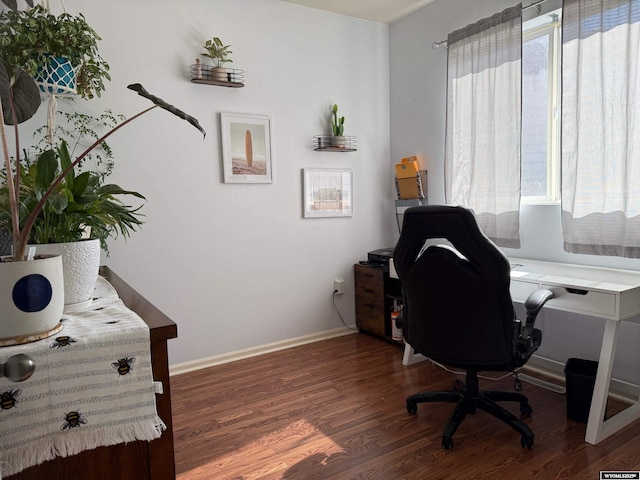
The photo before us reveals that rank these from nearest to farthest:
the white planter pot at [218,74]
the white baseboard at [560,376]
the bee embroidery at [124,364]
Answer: the bee embroidery at [124,364] < the white baseboard at [560,376] < the white planter pot at [218,74]

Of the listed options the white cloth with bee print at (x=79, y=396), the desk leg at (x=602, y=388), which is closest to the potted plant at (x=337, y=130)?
the desk leg at (x=602, y=388)

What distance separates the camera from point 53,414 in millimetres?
872

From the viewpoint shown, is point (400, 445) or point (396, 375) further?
point (396, 375)

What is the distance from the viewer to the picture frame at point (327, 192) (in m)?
3.46

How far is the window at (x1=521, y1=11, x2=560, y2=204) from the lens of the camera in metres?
2.67

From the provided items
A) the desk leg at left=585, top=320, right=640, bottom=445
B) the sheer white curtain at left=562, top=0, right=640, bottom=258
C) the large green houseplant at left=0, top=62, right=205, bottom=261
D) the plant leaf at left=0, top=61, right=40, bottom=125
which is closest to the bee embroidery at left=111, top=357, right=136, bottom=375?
the large green houseplant at left=0, top=62, right=205, bottom=261

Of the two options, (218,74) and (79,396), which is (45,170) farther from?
(218,74)

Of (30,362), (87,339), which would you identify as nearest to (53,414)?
(87,339)

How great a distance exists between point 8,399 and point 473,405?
195 centimetres

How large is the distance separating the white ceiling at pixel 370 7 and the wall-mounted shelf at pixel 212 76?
2.76ft

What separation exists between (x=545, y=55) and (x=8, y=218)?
117 inches

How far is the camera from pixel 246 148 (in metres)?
3.15

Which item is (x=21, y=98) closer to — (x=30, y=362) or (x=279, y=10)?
(x=30, y=362)

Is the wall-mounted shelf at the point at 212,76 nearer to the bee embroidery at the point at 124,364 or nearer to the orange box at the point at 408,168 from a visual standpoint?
the orange box at the point at 408,168
